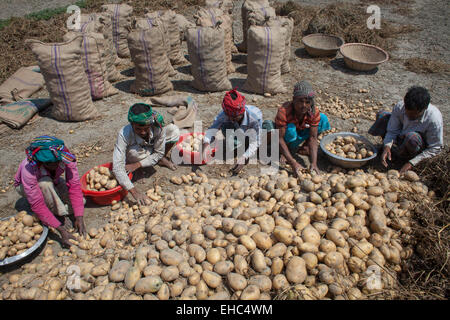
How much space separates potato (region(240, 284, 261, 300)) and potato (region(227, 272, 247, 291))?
0.04m

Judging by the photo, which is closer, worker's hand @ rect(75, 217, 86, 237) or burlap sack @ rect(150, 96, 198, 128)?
worker's hand @ rect(75, 217, 86, 237)

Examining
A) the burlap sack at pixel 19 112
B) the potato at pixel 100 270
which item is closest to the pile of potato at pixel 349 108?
the potato at pixel 100 270

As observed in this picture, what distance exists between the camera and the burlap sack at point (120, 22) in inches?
246

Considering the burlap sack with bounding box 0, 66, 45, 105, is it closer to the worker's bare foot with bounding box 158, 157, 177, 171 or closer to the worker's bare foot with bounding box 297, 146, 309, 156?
the worker's bare foot with bounding box 158, 157, 177, 171

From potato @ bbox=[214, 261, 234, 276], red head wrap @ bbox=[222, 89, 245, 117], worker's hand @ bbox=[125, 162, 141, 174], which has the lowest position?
worker's hand @ bbox=[125, 162, 141, 174]

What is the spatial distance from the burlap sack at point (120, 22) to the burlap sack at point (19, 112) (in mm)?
2456

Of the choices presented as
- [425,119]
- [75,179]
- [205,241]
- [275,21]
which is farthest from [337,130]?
[75,179]

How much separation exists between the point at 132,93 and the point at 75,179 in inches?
114

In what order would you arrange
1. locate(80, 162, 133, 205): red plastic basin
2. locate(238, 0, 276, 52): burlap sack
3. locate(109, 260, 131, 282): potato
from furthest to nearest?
1. locate(238, 0, 276, 52): burlap sack
2. locate(80, 162, 133, 205): red plastic basin
3. locate(109, 260, 131, 282): potato

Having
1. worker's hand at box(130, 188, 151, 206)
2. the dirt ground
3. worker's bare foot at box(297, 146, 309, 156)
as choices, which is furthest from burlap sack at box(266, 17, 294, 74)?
worker's hand at box(130, 188, 151, 206)

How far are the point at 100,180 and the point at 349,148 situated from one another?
2.90 m

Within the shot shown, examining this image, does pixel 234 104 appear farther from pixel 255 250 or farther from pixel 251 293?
pixel 251 293

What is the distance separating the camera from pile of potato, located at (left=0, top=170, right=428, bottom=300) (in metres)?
1.98

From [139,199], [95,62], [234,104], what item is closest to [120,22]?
[95,62]
